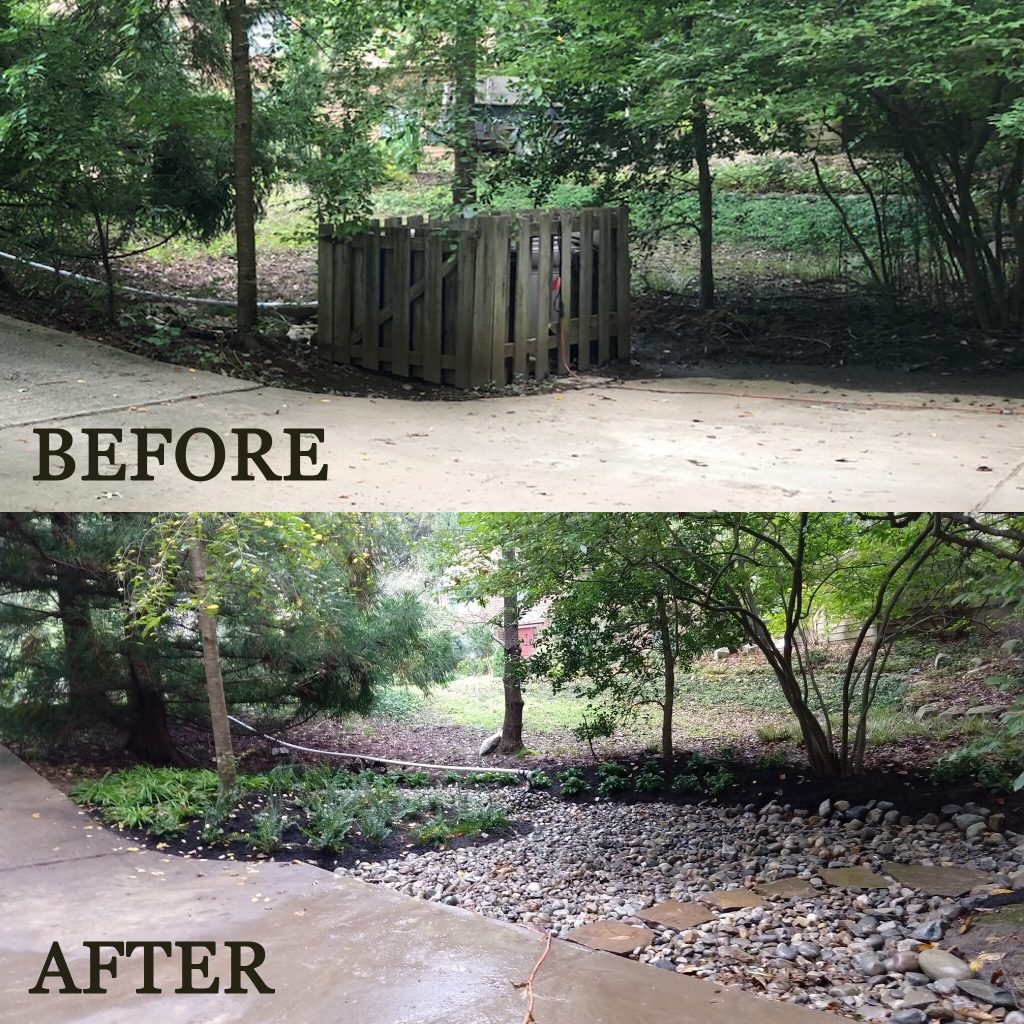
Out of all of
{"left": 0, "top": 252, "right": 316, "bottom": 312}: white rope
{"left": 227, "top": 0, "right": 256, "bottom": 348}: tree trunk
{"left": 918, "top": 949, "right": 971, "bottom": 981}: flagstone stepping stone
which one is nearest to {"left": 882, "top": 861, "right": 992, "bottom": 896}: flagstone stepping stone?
{"left": 918, "top": 949, "right": 971, "bottom": 981}: flagstone stepping stone

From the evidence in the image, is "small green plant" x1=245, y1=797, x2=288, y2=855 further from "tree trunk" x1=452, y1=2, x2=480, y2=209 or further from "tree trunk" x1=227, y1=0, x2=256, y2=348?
"tree trunk" x1=452, y1=2, x2=480, y2=209

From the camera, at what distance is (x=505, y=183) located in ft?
33.9

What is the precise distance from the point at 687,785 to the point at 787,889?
2497 mm

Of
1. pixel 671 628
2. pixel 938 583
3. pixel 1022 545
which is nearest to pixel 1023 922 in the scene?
pixel 1022 545

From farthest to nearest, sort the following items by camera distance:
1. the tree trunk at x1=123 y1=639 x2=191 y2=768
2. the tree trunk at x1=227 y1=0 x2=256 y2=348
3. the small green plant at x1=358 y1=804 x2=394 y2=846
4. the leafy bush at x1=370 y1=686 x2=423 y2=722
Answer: the leafy bush at x1=370 y1=686 x2=423 y2=722 < the tree trunk at x1=123 y1=639 x2=191 y2=768 < the tree trunk at x1=227 y1=0 x2=256 y2=348 < the small green plant at x1=358 y1=804 x2=394 y2=846

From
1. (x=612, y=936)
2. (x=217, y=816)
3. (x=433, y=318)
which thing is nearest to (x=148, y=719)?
(x=217, y=816)

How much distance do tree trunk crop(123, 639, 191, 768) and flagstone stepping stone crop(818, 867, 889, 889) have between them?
18.9 ft

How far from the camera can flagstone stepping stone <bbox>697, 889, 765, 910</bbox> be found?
600cm

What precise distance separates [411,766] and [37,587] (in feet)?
11.6

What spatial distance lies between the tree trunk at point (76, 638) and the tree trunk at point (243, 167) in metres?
2.45

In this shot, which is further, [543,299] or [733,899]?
[543,299]

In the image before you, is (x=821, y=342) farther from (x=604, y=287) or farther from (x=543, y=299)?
(x=543, y=299)

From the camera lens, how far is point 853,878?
614cm

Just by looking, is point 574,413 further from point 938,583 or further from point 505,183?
point 505,183
